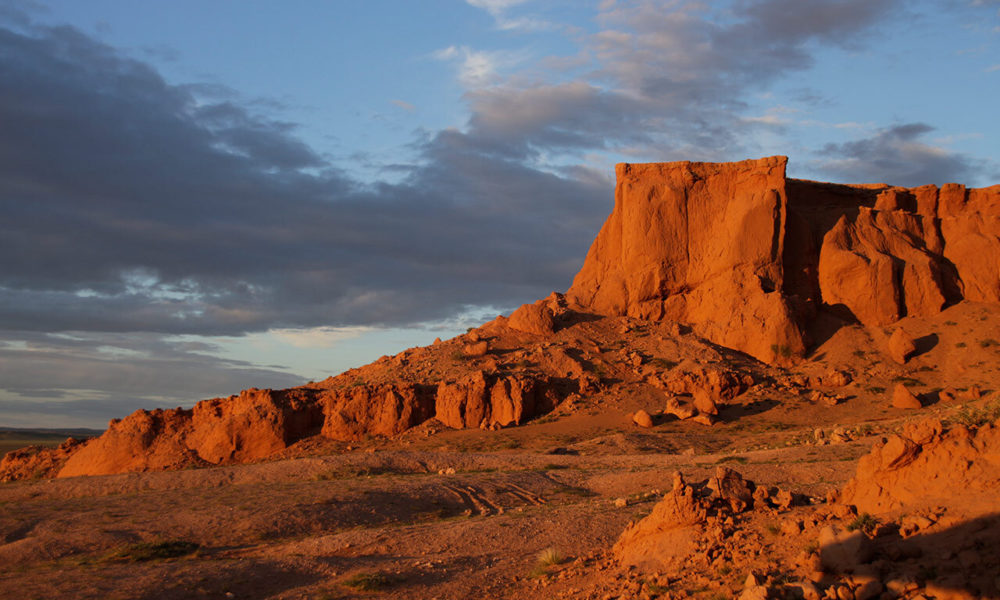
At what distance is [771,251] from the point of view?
139 ft

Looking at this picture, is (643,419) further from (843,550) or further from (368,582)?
(843,550)

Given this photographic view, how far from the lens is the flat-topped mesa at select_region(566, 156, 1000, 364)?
41812 mm

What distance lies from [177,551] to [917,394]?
31873 mm

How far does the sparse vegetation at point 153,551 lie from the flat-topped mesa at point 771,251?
30.8 meters

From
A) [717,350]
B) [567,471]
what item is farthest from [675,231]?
[567,471]

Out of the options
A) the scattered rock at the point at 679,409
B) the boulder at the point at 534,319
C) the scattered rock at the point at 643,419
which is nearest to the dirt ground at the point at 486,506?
the scattered rock at the point at 679,409

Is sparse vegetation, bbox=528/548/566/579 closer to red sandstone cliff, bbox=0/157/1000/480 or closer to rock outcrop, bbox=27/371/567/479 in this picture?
rock outcrop, bbox=27/371/567/479

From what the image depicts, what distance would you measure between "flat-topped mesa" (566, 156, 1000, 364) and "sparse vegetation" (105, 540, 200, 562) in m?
Answer: 30.8

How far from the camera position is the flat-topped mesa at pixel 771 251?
4181 cm

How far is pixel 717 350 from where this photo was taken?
40094 millimetres

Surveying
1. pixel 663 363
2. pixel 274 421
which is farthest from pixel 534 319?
pixel 274 421

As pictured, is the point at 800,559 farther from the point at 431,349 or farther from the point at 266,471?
the point at 431,349

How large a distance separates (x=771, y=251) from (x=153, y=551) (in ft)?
115

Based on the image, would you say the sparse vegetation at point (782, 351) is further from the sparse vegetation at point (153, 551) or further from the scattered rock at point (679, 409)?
the sparse vegetation at point (153, 551)
